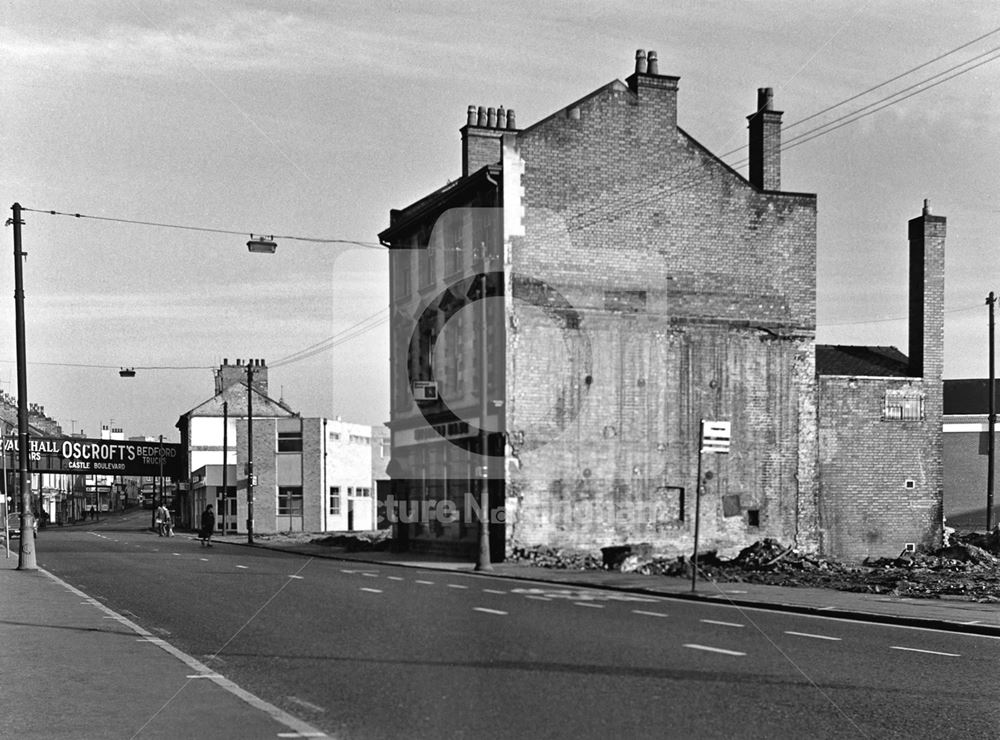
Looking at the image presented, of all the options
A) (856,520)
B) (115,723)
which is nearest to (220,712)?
(115,723)

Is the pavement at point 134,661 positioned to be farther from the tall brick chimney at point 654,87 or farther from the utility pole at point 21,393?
the tall brick chimney at point 654,87

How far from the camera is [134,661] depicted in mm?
11344

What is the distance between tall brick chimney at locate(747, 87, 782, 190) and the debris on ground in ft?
41.0

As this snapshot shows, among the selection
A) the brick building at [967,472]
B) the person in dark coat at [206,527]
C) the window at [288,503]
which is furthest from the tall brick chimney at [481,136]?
the brick building at [967,472]

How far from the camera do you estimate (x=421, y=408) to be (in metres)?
39.1

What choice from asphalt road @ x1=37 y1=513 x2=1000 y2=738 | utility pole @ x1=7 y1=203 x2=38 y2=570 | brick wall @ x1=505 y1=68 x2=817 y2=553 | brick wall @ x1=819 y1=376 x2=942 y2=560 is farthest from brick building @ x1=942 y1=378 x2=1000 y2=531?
utility pole @ x1=7 y1=203 x2=38 y2=570

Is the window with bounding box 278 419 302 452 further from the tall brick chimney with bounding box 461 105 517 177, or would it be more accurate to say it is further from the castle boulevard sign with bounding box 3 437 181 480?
the tall brick chimney with bounding box 461 105 517 177

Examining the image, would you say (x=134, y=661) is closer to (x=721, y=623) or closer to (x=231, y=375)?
(x=721, y=623)

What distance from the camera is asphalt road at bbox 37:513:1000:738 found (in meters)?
8.53

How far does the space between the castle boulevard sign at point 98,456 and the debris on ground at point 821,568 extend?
2601 inches

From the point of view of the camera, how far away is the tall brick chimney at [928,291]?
37.1 m

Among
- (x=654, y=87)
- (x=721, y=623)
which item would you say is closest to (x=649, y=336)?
(x=654, y=87)

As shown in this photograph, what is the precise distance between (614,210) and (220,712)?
86.2ft

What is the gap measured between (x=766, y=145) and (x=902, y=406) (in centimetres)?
940
